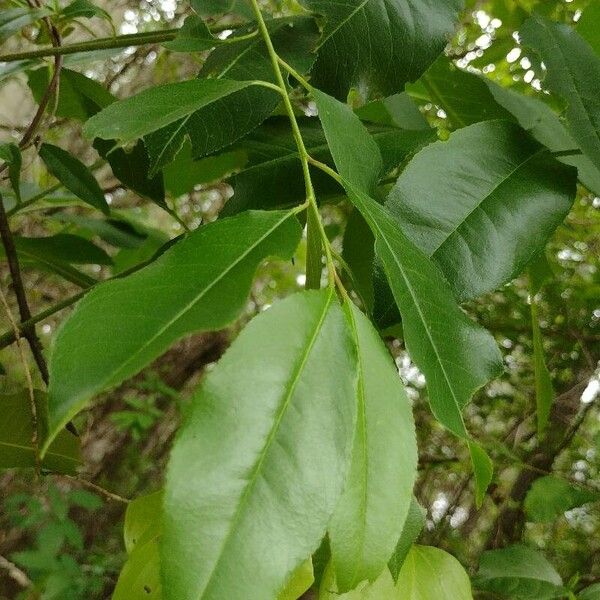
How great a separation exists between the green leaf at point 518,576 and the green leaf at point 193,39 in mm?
691

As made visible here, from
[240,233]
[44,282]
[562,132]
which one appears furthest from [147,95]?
[44,282]

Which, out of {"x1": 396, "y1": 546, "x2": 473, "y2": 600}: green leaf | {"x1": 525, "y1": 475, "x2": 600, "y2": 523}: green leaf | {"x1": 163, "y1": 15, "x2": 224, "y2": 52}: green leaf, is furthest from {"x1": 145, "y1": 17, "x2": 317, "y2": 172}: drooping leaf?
{"x1": 525, "y1": 475, "x2": 600, "y2": 523}: green leaf

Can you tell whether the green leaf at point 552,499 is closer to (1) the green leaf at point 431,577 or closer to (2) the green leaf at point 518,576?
(2) the green leaf at point 518,576

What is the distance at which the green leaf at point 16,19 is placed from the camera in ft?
1.90

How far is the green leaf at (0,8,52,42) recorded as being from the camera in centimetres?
58

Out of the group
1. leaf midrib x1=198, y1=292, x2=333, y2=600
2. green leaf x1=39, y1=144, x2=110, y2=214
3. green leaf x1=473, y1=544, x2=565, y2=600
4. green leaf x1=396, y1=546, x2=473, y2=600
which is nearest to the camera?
leaf midrib x1=198, y1=292, x2=333, y2=600

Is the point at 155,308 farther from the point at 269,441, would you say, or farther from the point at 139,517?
the point at 139,517

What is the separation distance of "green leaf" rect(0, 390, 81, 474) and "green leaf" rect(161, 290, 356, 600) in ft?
1.06

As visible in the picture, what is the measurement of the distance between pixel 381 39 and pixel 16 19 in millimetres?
327

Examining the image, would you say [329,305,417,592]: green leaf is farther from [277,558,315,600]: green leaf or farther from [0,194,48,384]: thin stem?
[0,194,48,384]: thin stem

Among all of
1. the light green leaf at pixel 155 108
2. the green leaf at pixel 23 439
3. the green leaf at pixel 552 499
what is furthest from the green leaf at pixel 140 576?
the green leaf at pixel 552 499

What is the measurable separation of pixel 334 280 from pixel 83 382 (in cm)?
13

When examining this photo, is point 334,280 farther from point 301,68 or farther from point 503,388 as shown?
point 503,388

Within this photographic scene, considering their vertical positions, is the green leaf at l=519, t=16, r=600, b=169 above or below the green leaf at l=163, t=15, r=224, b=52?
below
